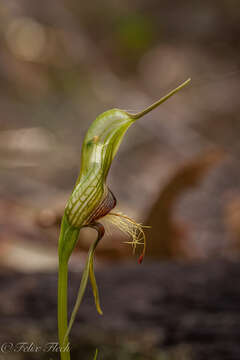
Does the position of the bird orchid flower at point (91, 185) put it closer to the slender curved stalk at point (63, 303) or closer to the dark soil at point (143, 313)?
the slender curved stalk at point (63, 303)

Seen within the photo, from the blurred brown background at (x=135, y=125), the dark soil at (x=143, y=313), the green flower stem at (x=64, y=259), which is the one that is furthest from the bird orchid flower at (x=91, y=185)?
the blurred brown background at (x=135, y=125)

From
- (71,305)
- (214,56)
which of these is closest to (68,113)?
(214,56)

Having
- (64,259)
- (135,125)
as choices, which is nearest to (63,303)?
(64,259)

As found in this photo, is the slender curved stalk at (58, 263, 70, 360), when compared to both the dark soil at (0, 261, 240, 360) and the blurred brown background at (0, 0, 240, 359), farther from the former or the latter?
the blurred brown background at (0, 0, 240, 359)

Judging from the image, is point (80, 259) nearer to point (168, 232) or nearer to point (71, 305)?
point (168, 232)

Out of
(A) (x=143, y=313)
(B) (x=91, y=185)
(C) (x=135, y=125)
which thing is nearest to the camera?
(B) (x=91, y=185)

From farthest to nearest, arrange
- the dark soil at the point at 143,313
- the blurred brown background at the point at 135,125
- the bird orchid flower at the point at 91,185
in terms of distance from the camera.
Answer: the blurred brown background at the point at 135,125 → the dark soil at the point at 143,313 → the bird orchid flower at the point at 91,185

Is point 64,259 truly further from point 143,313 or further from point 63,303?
point 143,313

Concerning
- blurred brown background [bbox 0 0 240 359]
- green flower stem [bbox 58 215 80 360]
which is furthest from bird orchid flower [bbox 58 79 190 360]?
blurred brown background [bbox 0 0 240 359]

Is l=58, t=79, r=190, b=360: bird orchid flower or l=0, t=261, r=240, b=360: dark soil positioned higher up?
l=58, t=79, r=190, b=360: bird orchid flower
